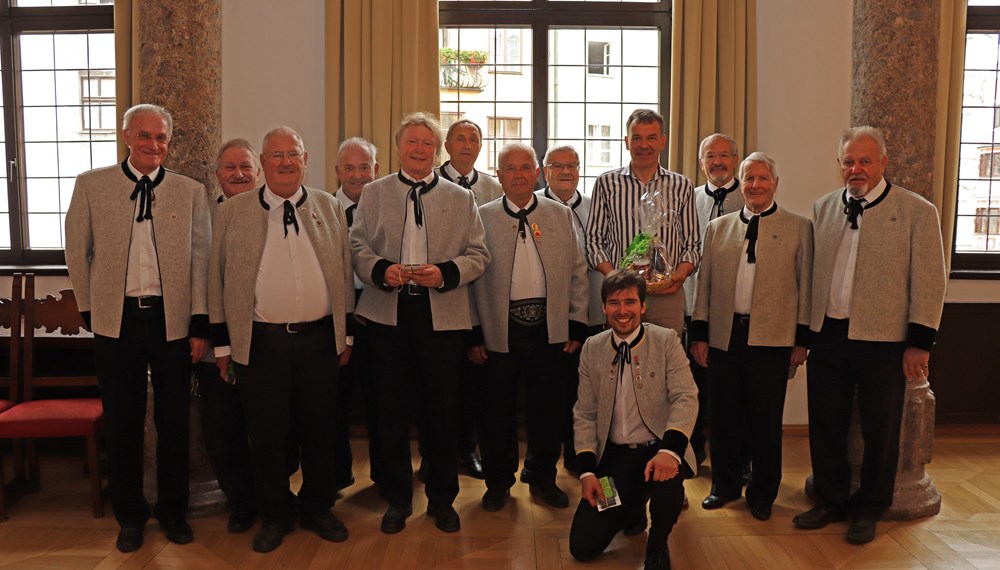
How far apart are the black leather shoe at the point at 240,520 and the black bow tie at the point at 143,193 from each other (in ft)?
4.43

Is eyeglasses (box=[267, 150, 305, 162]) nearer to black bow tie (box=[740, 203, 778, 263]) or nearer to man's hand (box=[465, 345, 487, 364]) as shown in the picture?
man's hand (box=[465, 345, 487, 364])

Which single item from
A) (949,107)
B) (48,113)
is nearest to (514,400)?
(949,107)

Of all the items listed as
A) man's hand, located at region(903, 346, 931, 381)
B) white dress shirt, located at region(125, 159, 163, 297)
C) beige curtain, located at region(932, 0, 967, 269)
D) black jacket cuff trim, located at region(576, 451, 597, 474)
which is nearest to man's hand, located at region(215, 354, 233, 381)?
white dress shirt, located at region(125, 159, 163, 297)

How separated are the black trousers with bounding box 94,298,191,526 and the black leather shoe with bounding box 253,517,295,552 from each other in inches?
15.6

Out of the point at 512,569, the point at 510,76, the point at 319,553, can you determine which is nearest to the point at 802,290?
the point at 512,569

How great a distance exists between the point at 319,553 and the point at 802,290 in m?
2.41

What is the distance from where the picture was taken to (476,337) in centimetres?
385

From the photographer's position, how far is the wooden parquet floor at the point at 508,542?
3281 millimetres

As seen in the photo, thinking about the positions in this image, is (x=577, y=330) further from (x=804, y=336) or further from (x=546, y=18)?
(x=546, y=18)

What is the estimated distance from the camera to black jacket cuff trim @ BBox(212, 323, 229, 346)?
3.38 meters

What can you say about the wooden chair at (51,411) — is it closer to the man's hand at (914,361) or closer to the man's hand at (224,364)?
the man's hand at (224,364)

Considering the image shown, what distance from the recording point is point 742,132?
17.5ft

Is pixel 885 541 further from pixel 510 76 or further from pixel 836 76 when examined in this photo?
pixel 510 76

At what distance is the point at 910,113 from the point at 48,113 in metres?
5.76
